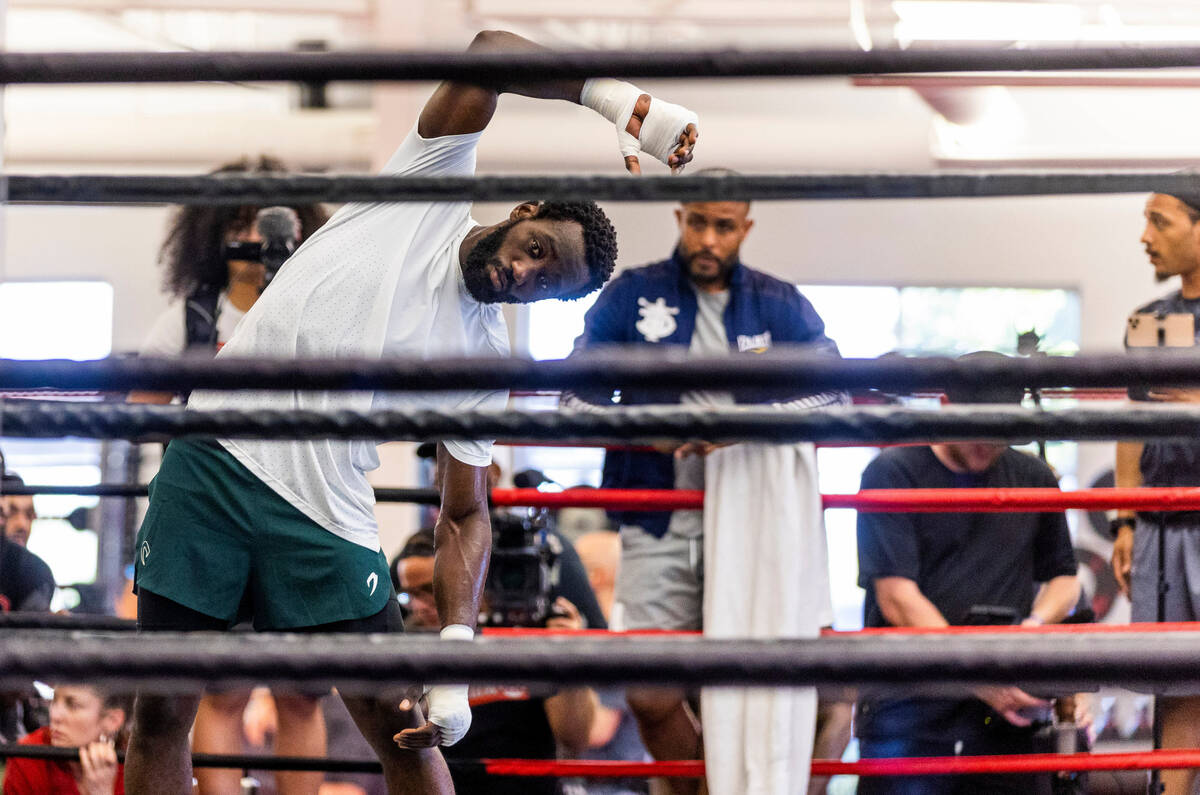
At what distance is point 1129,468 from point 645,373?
2153mm

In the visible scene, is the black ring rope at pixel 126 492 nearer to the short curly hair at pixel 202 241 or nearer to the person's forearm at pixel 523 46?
the short curly hair at pixel 202 241

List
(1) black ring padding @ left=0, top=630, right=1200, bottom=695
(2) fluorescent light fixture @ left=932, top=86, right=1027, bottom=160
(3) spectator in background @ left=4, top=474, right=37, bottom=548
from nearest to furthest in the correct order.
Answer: (1) black ring padding @ left=0, top=630, right=1200, bottom=695 → (3) spectator in background @ left=4, top=474, right=37, bottom=548 → (2) fluorescent light fixture @ left=932, top=86, right=1027, bottom=160

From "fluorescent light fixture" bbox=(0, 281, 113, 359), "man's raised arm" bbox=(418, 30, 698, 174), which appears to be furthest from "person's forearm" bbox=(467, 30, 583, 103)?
"fluorescent light fixture" bbox=(0, 281, 113, 359)

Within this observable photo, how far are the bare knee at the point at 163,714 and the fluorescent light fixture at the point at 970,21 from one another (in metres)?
4.29

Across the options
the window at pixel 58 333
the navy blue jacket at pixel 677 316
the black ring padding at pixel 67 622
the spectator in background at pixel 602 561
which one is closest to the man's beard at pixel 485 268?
the navy blue jacket at pixel 677 316

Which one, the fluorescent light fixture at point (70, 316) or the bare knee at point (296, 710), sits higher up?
the fluorescent light fixture at point (70, 316)

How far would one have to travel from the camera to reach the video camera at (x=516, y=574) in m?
2.41

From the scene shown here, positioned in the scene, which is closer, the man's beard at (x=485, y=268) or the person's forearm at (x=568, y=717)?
the man's beard at (x=485, y=268)

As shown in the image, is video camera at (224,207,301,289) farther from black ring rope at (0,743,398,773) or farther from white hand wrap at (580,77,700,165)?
white hand wrap at (580,77,700,165)

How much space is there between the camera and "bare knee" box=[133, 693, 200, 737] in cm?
146

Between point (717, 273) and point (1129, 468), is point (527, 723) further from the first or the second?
point (1129, 468)

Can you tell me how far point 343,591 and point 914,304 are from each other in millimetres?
5704

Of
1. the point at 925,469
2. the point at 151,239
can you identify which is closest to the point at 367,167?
the point at 151,239

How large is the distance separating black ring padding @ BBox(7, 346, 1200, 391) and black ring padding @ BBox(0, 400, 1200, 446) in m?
0.02
